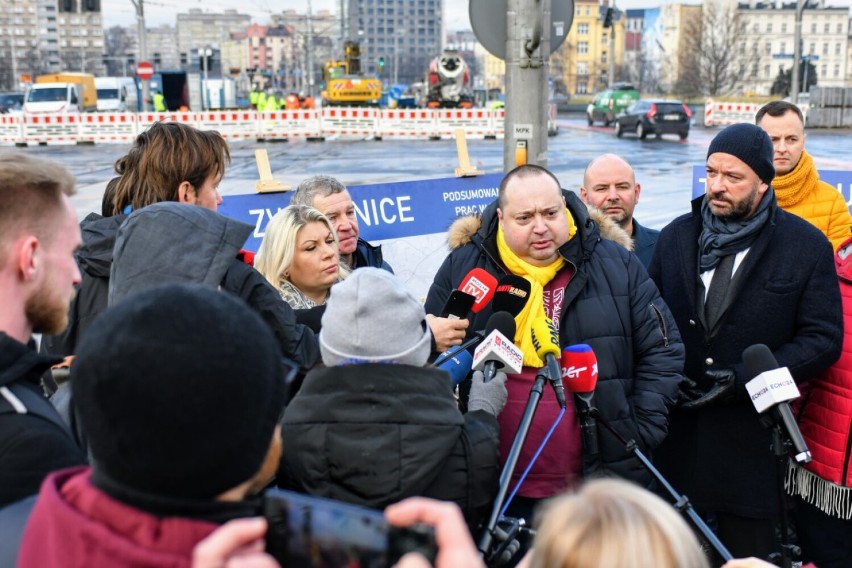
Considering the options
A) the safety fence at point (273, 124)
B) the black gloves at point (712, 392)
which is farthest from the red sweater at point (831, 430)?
the safety fence at point (273, 124)

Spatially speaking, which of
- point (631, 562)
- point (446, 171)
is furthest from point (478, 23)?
point (446, 171)

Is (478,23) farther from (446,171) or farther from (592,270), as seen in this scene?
(446,171)

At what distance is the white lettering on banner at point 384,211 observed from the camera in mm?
6094

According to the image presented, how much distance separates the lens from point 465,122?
104 ft

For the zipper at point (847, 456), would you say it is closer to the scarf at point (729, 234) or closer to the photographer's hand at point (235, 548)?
the scarf at point (729, 234)

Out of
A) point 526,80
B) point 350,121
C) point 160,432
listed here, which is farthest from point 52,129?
point 160,432

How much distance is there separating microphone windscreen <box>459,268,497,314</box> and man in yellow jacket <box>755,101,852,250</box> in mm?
2496

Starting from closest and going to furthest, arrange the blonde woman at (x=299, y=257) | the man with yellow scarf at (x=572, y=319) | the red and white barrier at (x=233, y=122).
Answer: the man with yellow scarf at (x=572, y=319)
the blonde woman at (x=299, y=257)
the red and white barrier at (x=233, y=122)

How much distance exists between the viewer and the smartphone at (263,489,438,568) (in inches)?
51.1

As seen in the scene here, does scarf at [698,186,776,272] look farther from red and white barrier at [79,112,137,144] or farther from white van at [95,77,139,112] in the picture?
white van at [95,77,139,112]

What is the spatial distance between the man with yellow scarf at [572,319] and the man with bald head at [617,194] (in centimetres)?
136

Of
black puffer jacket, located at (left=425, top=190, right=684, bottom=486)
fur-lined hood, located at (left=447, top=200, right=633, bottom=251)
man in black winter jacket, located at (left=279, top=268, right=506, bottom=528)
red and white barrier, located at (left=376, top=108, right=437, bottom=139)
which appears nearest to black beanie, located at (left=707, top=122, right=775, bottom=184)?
fur-lined hood, located at (left=447, top=200, right=633, bottom=251)

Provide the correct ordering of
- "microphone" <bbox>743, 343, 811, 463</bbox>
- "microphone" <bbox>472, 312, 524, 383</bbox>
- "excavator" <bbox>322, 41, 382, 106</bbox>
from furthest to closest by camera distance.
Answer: "excavator" <bbox>322, 41, 382, 106</bbox>, "microphone" <bbox>743, 343, 811, 463</bbox>, "microphone" <bbox>472, 312, 524, 383</bbox>

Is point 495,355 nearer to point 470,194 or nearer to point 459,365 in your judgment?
point 459,365
